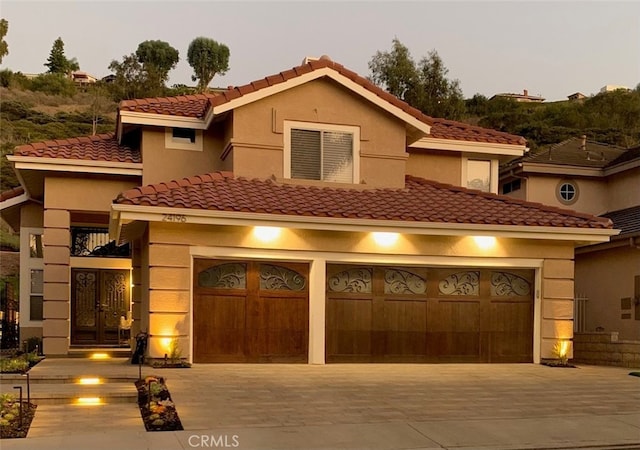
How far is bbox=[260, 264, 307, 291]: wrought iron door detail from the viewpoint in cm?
1441

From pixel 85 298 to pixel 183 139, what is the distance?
571cm

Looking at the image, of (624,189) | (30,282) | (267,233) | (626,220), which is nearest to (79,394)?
(267,233)

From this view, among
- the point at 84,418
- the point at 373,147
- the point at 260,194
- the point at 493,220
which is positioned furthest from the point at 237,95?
the point at 84,418

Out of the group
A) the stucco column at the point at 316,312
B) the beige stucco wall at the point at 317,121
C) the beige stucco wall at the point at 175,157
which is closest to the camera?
the stucco column at the point at 316,312

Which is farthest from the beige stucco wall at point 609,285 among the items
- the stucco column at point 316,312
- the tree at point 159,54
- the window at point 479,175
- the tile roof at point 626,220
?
the tree at point 159,54

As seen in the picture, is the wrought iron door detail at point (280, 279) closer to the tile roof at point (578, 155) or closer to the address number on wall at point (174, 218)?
the address number on wall at point (174, 218)

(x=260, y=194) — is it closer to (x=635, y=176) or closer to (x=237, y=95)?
(x=237, y=95)

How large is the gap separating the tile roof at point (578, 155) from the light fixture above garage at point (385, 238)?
33.1ft

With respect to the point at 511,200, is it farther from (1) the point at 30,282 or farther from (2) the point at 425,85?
(2) the point at 425,85

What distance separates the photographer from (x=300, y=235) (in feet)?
47.3

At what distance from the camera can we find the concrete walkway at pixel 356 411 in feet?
26.2

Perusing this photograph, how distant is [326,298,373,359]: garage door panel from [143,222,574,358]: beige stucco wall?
1.03 metres

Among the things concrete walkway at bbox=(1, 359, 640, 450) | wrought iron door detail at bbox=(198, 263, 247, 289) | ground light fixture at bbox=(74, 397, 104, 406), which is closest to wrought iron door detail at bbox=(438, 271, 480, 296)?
concrete walkway at bbox=(1, 359, 640, 450)

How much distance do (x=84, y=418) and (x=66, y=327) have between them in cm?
807
